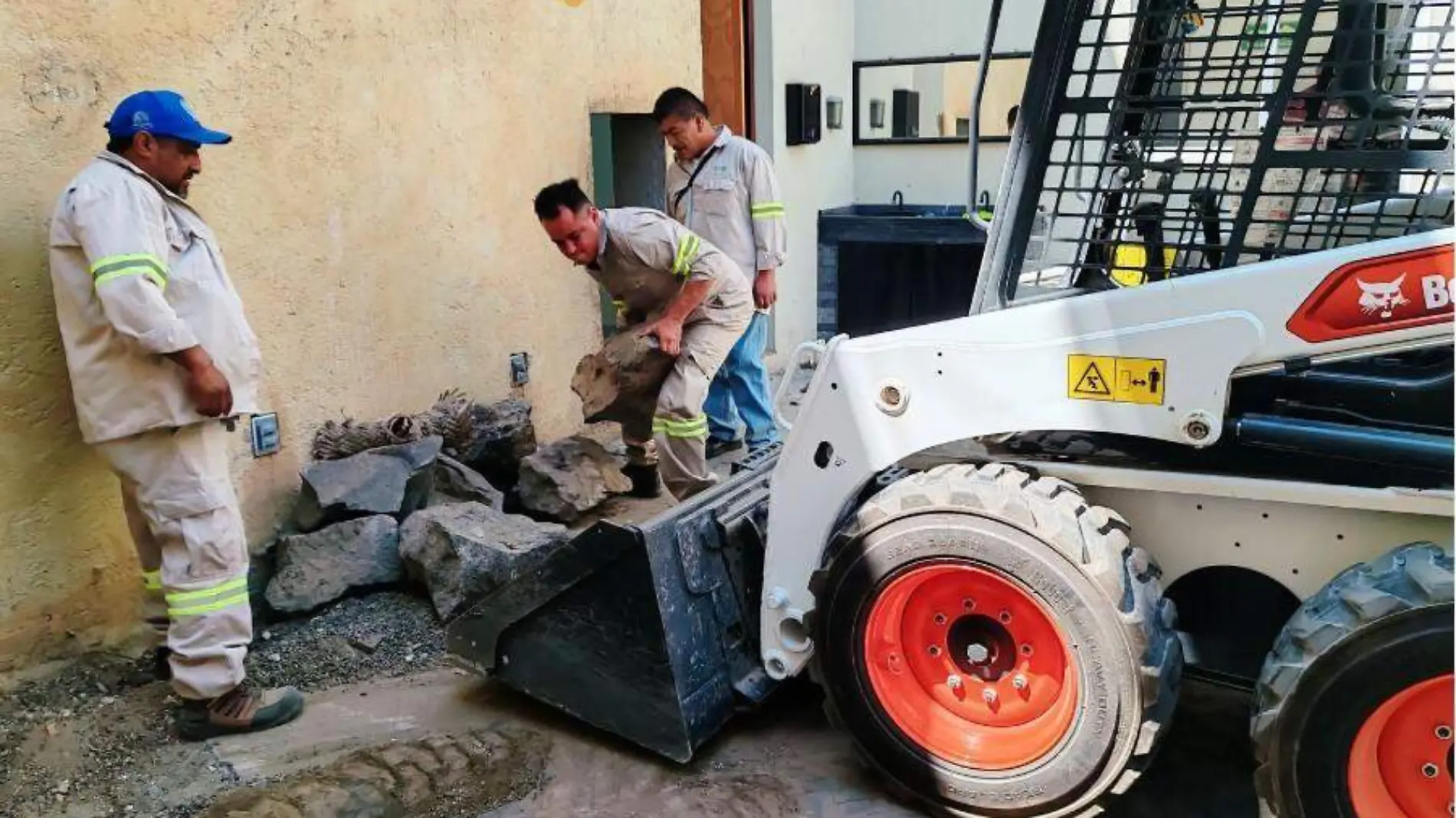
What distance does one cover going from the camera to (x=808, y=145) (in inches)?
340

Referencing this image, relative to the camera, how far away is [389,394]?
16.2 ft

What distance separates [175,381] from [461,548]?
3.72ft

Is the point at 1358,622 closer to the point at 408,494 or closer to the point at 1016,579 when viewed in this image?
the point at 1016,579

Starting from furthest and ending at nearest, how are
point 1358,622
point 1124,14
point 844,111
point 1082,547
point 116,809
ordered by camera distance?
point 844,111 < point 116,809 < point 1124,14 < point 1082,547 < point 1358,622

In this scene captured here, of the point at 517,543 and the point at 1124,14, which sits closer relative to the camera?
the point at 1124,14

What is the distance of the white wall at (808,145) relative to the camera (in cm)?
804

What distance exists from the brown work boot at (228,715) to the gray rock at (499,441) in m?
1.78

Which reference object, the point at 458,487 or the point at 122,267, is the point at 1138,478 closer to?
the point at 122,267

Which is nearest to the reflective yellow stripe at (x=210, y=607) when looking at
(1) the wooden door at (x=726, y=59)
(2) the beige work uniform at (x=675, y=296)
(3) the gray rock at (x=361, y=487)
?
(3) the gray rock at (x=361, y=487)

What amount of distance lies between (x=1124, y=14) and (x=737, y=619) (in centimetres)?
182

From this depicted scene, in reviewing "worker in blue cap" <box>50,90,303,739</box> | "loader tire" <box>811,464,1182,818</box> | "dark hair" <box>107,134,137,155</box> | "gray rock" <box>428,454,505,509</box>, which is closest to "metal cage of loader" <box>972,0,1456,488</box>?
"loader tire" <box>811,464,1182,818</box>

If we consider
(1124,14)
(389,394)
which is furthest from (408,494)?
(1124,14)

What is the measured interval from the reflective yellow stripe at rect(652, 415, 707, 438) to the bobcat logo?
2.79m

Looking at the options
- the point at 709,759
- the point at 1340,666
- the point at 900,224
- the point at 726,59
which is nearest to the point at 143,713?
the point at 709,759
